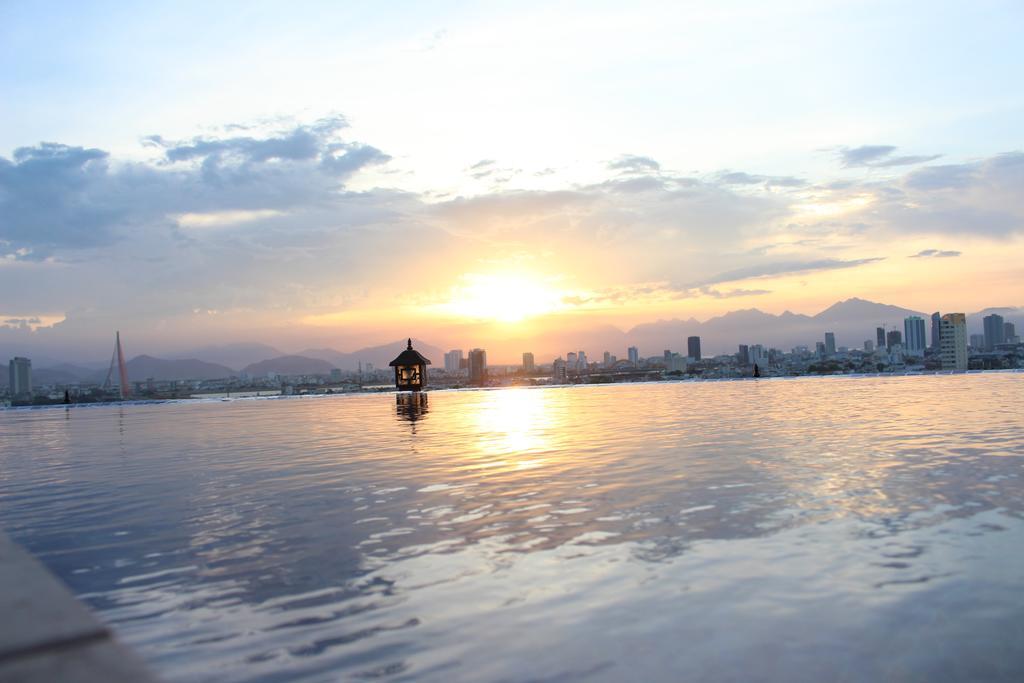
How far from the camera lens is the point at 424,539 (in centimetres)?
781

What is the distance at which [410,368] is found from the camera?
6519 cm

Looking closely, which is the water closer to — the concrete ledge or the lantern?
the concrete ledge

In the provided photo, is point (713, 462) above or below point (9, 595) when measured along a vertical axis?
below

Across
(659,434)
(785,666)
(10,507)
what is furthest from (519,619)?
(659,434)

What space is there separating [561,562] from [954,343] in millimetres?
162885

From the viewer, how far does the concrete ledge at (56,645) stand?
1.96 metres

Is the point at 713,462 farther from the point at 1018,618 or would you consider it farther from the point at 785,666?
the point at 785,666

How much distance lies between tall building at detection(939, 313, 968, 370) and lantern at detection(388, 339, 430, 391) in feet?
379

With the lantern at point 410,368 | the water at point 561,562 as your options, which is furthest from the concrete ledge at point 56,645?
the lantern at point 410,368

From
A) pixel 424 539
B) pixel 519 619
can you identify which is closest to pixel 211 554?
pixel 424 539

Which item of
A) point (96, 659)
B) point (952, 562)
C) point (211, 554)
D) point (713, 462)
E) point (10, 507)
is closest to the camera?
point (96, 659)

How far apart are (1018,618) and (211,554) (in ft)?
23.4

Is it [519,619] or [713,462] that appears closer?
[519,619]

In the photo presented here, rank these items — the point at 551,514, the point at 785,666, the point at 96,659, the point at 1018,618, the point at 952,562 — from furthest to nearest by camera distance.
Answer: the point at 551,514 → the point at 952,562 → the point at 1018,618 → the point at 785,666 → the point at 96,659
